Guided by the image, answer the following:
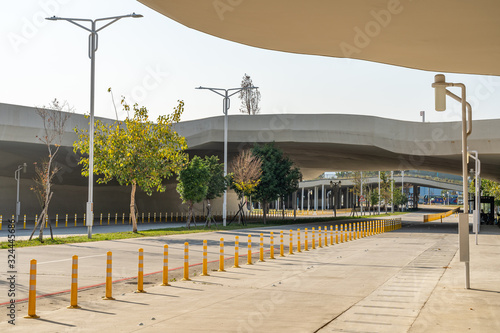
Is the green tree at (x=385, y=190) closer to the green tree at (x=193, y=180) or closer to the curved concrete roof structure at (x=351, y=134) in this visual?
the curved concrete roof structure at (x=351, y=134)

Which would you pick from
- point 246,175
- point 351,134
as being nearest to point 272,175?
point 246,175

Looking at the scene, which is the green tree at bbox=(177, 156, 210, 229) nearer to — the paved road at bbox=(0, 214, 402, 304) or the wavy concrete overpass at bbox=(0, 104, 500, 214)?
the wavy concrete overpass at bbox=(0, 104, 500, 214)

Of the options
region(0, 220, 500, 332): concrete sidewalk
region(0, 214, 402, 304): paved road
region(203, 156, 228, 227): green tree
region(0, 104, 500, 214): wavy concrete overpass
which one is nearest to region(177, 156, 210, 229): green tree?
region(203, 156, 228, 227): green tree

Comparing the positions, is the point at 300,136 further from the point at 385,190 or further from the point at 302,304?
the point at 385,190

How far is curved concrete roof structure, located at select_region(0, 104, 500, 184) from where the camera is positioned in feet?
142

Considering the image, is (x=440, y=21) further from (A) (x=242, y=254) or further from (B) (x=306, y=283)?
(A) (x=242, y=254)

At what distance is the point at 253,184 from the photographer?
51344mm

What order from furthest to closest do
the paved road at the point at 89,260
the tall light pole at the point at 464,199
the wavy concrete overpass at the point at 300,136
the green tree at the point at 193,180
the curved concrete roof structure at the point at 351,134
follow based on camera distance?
1. the curved concrete roof structure at the point at 351,134
2. the wavy concrete overpass at the point at 300,136
3. the green tree at the point at 193,180
4. the paved road at the point at 89,260
5. the tall light pole at the point at 464,199

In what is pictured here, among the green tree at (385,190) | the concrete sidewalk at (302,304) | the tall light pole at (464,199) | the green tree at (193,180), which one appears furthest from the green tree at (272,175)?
the green tree at (385,190)

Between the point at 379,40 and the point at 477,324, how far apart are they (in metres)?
4.97

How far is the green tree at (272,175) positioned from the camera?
2140 inches

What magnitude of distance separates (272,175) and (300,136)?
458 centimetres

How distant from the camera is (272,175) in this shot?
179ft

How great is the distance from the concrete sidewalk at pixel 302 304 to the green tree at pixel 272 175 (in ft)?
117
